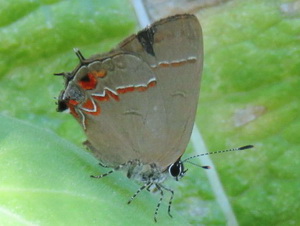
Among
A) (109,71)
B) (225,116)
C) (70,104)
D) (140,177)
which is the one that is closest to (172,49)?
(109,71)

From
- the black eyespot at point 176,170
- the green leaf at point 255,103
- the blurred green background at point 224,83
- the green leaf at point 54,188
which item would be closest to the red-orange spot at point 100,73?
the green leaf at point 54,188

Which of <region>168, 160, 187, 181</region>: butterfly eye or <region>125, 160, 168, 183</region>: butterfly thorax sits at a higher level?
<region>125, 160, 168, 183</region>: butterfly thorax

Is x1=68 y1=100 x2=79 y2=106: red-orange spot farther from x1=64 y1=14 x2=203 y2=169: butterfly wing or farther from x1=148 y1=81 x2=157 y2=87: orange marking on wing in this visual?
x1=148 y1=81 x2=157 y2=87: orange marking on wing

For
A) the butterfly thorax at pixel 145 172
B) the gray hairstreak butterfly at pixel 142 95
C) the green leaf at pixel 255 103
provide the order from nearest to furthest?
the gray hairstreak butterfly at pixel 142 95 < the butterfly thorax at pixel 145 172 < the green leaf at pixel 255 103

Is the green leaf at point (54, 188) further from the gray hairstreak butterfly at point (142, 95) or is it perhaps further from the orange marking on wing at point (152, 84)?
the orange marking on wing at point (152, 84)

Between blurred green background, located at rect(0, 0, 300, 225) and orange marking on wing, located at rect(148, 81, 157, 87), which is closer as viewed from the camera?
orange marking on wing, located at rect(148, 81, 157, 87)

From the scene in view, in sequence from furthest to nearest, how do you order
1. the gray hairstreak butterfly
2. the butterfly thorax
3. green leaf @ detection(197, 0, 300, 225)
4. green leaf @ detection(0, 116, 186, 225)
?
green leaf @ detection(197, 0, 300, 225) < the butterfly thorax < the gray hairstreak butterfly < green leaf @ detection(0, 116, 186, 225)

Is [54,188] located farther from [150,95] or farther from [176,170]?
[176,170]

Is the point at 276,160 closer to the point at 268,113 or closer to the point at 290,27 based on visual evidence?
the point at 268,113

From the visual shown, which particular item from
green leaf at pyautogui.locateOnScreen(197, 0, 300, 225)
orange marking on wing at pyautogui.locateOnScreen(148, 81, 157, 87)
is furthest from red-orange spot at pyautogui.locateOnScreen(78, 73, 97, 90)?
green leaf at pyautogui.locateOnScreen(197, 0, 300, 225)
